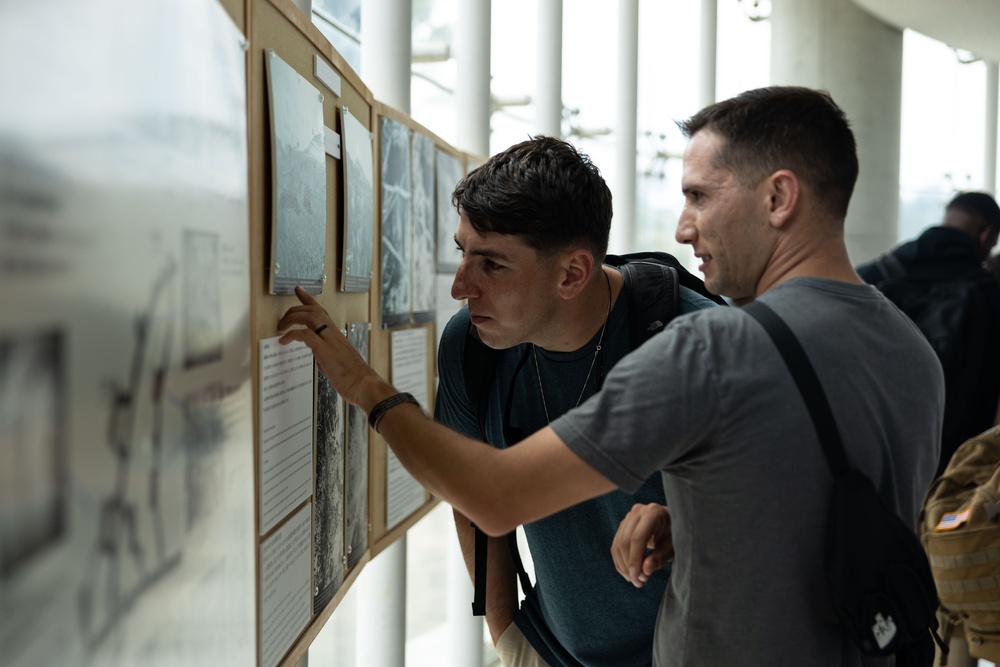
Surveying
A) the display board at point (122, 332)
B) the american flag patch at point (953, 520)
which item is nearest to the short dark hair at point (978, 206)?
the american flag patch at point (953, 520)

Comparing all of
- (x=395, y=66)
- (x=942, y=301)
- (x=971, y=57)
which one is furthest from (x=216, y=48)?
(x=971, y=57)

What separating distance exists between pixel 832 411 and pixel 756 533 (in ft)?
0.65

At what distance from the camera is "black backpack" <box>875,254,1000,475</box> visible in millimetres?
3438

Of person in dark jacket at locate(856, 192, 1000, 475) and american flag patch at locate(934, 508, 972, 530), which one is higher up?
person in dark jacket at locate(856, 192, 1000, 475)

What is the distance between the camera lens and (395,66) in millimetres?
2680

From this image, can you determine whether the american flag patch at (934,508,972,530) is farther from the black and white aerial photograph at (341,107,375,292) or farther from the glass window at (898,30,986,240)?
the glass window at (898,30,986,240)

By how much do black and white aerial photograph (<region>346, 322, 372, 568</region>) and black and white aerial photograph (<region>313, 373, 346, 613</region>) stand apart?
0.24 ft

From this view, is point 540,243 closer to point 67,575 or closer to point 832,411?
point 832,411

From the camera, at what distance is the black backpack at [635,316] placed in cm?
202

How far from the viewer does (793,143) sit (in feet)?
4.83

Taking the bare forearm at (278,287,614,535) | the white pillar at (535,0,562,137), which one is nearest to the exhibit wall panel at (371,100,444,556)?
the bare forearm at (278,287,614,535)

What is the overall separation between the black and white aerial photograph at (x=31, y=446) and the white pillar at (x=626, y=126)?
4474 millimetres

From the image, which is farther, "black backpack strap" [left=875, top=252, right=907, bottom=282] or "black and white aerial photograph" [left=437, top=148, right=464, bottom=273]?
"black backpack strap" [left=875, top=252, right=907, bottom=282]

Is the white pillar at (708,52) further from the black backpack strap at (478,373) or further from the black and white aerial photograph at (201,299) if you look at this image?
the black and white aerial photograph at (201,299)
